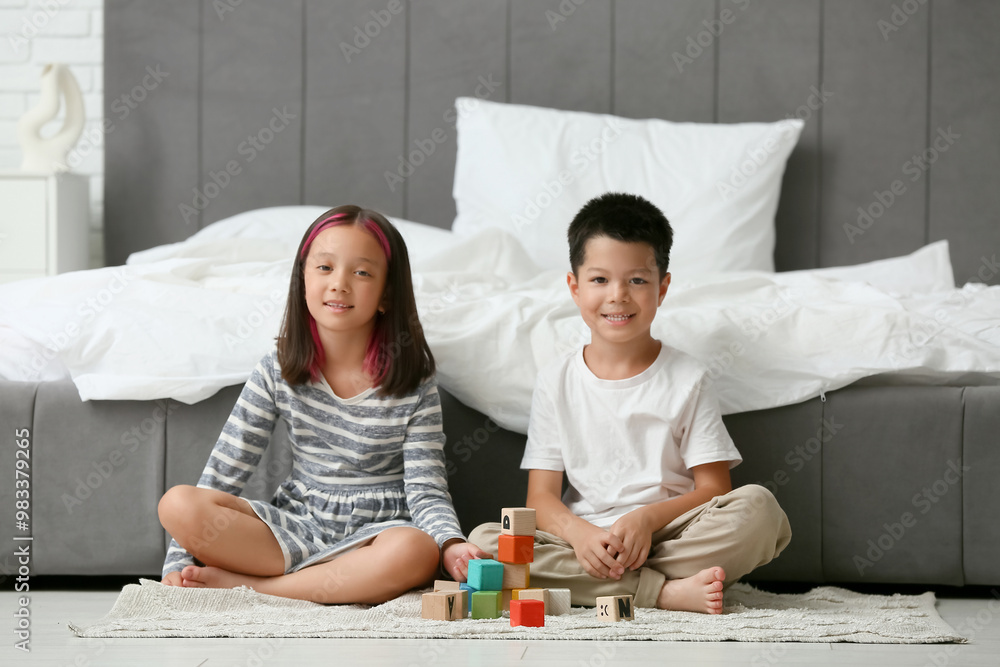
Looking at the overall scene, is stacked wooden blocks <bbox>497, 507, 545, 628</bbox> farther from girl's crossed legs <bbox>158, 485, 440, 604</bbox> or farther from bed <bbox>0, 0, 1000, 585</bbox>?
bed <bbox>0, 0, 1000, 585</bbox>

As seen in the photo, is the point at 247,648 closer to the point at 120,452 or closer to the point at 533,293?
A: the point at 120,452

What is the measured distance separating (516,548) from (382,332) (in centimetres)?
44

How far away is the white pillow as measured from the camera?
2471mm

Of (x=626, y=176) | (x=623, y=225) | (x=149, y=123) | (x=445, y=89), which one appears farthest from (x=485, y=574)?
(x=149, y=123)

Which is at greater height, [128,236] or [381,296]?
[128,236]

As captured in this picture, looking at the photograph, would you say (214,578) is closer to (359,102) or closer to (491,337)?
(491,337)

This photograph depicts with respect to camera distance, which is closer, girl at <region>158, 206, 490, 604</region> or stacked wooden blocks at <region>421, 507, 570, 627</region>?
stacked wooden blocks at <region>421, 507, 570, 627</region>

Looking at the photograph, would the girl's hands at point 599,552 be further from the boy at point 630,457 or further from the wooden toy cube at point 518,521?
the wooden toy cube at point 518,521

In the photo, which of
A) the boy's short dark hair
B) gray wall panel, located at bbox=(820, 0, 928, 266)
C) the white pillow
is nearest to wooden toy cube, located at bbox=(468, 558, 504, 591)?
the boy's short dark hair

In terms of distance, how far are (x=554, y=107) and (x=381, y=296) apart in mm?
1485

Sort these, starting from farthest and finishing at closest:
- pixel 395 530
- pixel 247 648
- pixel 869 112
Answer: pixel 869 112
pixel 395 530
pixel 247 648

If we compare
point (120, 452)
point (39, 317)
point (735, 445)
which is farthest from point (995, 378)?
point (39, 317)

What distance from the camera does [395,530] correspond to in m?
1.31

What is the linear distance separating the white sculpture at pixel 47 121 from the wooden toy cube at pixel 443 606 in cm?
195
